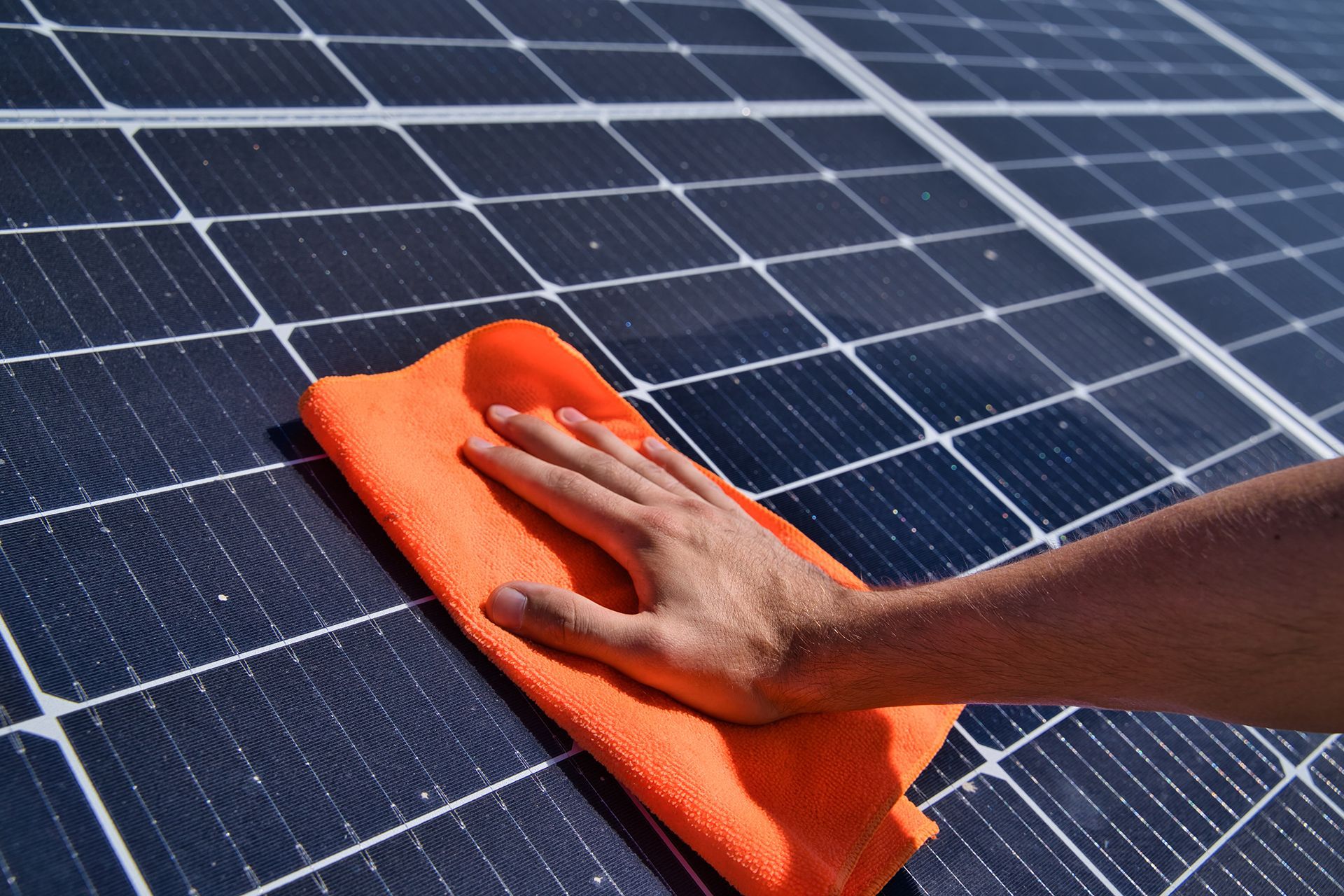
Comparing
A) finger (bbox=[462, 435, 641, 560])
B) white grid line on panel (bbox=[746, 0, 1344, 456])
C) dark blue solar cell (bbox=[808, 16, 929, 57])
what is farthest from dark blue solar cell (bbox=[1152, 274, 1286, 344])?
finger (bbox=[462, 435, 641, 560])

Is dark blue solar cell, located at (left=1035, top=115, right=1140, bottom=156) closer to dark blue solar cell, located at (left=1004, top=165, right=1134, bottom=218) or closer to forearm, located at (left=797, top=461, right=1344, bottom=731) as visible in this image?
dark blue solar cell, located at (left=1004, top=165, right=1134, bottom=218)

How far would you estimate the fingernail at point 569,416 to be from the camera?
2500 mm

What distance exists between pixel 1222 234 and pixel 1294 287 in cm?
40

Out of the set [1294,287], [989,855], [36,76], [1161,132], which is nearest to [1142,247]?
[1294,287]

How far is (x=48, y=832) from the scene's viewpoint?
4.94 feet

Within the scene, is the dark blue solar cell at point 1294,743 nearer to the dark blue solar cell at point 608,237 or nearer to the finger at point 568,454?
the finger at point 568,454

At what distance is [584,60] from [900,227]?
51.9 inches

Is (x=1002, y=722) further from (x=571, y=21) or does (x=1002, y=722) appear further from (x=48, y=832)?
(x=571, y=21)

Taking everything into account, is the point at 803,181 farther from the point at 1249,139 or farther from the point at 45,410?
Result: the point at 1249,139

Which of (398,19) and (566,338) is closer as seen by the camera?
(566,338)

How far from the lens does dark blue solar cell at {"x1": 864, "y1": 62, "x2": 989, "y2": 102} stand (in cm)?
489

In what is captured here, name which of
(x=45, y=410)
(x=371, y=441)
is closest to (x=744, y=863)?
(x=371, y=441)

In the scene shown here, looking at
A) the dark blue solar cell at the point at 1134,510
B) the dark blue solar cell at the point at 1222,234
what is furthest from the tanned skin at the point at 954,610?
the dark blue solar cell at the point at 1222,234

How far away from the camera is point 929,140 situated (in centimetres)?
455
